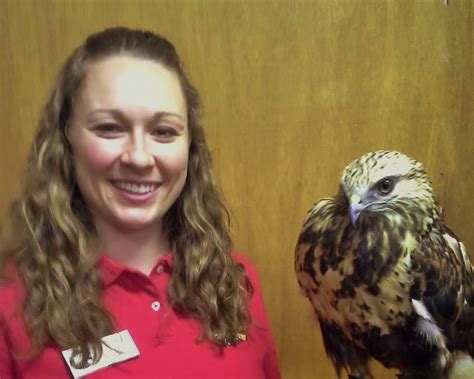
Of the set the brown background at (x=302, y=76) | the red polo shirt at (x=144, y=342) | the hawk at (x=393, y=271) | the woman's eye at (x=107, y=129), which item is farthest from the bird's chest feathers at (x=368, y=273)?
the brown background at (x=302, y=76)

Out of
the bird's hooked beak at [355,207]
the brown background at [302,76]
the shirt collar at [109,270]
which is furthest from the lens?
the brown background at [302,76]

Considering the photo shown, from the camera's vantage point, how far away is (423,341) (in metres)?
0.73

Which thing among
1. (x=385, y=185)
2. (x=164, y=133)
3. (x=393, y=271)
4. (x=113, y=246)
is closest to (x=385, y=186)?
(x=385, y=185)

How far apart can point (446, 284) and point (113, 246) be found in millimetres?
523

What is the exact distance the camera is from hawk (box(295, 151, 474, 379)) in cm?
73

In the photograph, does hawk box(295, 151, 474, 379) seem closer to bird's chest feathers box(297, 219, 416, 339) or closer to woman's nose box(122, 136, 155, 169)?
bird's chest feathers box(297, 219, 416, 339)

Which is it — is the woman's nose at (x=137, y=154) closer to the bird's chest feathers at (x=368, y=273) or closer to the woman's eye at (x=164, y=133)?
the woman's eye at (x=164, y=133)

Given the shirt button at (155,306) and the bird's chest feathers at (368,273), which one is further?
the shirt button at (155,306)

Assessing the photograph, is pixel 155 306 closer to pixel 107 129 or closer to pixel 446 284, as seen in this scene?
pixel 107 129

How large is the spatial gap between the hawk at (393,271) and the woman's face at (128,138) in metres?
0.25

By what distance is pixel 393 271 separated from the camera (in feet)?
2.37

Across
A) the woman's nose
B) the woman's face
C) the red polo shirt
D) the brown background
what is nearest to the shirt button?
the red polo shirt

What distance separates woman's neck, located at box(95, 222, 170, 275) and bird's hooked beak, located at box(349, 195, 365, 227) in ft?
1.18

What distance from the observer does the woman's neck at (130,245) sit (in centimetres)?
87
